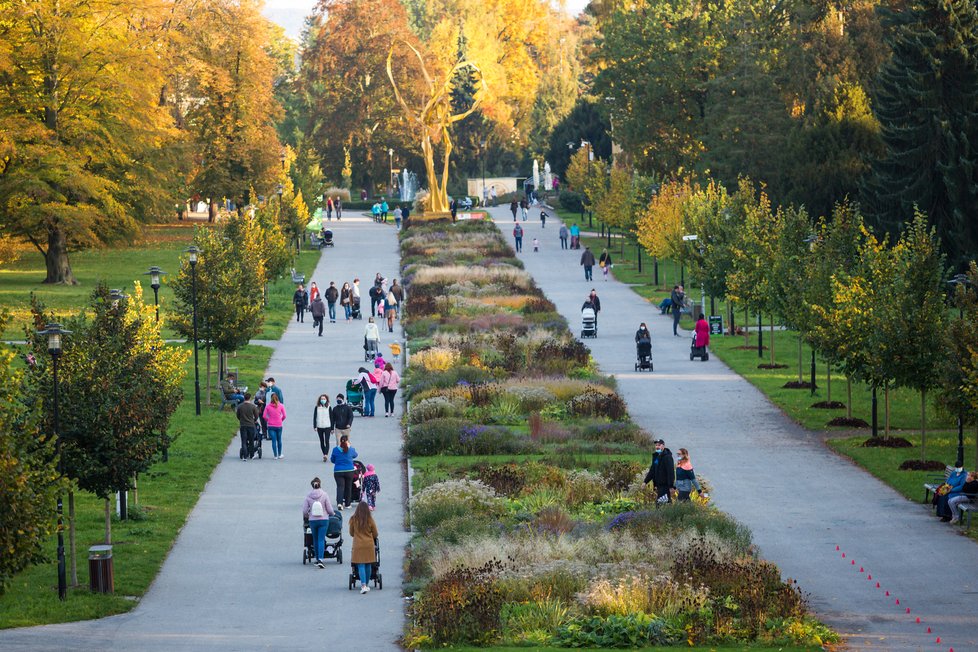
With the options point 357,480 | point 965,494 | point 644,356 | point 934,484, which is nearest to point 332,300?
point 644,356

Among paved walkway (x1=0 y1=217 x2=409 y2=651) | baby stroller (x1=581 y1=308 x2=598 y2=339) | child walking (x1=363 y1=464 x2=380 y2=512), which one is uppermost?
baby stroller (x1=581 y1=308 x2=598 y2=339)

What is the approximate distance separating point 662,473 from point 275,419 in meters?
9.40

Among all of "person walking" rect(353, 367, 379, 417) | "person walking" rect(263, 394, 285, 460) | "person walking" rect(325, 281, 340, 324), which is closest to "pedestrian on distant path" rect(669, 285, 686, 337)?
"person walking" rect(325, 281, 340, 324)

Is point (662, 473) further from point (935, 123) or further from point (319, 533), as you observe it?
point (935, 123)

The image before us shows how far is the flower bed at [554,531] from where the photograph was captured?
18516 millimetres

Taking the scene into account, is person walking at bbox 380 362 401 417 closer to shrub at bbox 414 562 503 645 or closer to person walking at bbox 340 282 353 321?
shrub at bbox 414 562 503 645

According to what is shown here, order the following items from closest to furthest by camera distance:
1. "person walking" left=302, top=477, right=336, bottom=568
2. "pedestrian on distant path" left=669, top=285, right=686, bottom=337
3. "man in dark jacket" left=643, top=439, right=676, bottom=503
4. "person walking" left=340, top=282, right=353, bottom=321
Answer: "person walking" left=302, top=477, right=336, bottom=568 < "man in dark jacket" left=643, top=439, right=676, bottom=503 < "pedestrian on distant path" left=669, top=285, right=686, bottom=337 < "person walking" left=340, top=282, right=353, bottom=321

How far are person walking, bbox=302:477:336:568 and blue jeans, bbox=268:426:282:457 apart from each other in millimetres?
8616

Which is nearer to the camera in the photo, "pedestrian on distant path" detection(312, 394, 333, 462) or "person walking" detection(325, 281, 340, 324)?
"pedestrian on distant path" detection(312, 394, 333, 462)

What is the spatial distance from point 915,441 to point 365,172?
77344 mm

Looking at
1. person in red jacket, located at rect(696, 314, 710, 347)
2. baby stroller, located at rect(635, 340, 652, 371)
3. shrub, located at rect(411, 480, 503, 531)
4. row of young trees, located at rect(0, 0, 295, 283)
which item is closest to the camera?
shrub, located at rect(411, 480, 503, 531)

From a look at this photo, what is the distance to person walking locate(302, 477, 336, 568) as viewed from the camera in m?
22.2

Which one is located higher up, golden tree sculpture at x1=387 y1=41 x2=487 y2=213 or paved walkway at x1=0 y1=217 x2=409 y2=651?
golden tree sculpture at x1=387 y1=41 x2=487 y2=213

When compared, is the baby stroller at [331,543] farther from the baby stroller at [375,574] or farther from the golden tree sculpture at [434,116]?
the golden tree sculpture at [434,116]
